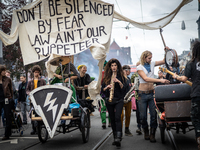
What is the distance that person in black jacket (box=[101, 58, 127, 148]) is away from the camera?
602 centimetres

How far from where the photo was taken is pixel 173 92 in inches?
211

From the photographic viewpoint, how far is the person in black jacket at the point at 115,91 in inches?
237

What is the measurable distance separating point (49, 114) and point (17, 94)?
5.72m

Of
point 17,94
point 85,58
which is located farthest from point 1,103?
point 85,58

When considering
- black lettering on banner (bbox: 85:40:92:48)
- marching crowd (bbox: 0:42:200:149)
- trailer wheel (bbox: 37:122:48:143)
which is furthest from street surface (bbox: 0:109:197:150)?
black lettering on banner (bbox: 85:40:92:48)

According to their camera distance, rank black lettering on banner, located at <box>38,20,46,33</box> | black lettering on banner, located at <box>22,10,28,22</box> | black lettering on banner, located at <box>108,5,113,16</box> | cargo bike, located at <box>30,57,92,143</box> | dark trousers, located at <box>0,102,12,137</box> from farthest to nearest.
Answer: dark trousers, located at <box>0,102,12,137</box> < black lettering on banner, located at <box>22,10,28,22</box> < black lettering on banner, located at <box>38,20,46,33</box> < black lettering on banner, located at <box>108,5,113,16</box> < cargo bike, located at <box>30,57,92,143</box>

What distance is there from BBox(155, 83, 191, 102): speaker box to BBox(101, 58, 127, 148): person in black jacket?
2.99ft

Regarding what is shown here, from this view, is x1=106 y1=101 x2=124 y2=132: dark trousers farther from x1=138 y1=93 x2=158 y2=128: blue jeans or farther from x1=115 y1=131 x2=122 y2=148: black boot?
x1=138 y1=93 x2=158 y2=128: blue jeans

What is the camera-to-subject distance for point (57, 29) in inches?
266

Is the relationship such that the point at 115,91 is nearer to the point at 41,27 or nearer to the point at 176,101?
the point at 176,101

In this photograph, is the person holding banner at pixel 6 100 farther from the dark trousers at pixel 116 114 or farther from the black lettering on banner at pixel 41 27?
the dark trousers at pixel 116 114

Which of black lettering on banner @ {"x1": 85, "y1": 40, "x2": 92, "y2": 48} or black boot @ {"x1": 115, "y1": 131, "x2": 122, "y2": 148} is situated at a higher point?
black lettering on banner @ {"x1": 85, "y1": 40, "x2": 92, "y2": 48}

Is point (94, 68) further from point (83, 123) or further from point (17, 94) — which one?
point (83, 123)

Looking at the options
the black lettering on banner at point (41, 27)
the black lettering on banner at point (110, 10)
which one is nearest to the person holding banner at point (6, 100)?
the black lettering on banner at point (41, 27)
